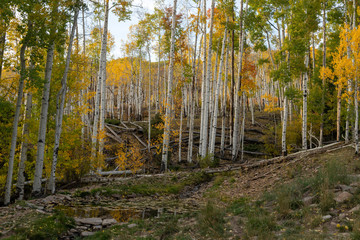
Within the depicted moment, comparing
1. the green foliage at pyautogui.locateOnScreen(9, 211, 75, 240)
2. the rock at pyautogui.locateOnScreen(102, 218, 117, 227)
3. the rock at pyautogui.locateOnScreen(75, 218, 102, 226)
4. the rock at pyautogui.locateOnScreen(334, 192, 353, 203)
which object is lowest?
the rock at pyautogui.locateOnScreen(102, 218, 117, 227)

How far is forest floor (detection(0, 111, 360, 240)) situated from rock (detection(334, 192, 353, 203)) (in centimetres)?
2

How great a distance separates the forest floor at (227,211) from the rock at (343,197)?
0.02 m

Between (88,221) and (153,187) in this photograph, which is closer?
(88,221)

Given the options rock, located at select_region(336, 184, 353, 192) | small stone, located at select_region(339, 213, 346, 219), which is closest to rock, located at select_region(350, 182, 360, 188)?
rock, located at select_region(336, 184, 353, 192)

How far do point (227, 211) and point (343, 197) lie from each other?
277 centimetres

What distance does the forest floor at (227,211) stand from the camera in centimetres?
477

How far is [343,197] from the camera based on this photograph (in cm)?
531

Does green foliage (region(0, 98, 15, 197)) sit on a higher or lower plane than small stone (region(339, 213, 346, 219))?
higher

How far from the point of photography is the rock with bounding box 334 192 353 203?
5219 mm

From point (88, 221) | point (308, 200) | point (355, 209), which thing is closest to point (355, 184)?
point (308, 200)

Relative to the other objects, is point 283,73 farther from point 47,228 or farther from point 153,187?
point 47,228

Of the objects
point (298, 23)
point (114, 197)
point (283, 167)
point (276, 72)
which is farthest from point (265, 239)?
point (298, 23)

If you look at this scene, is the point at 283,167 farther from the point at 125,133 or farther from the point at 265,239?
the point at 125,133

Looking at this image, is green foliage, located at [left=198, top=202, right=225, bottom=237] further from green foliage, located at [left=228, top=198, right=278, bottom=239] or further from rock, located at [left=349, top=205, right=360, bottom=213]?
rock, located at [left=349, top=205, right=360, bottom=213]
